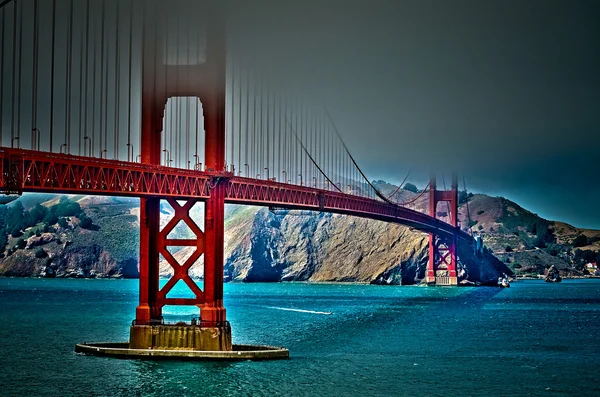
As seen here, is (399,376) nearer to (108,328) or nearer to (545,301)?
(108,328)

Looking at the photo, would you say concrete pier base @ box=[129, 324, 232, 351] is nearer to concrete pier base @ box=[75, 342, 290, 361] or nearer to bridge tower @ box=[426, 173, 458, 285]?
concrete pier base @ box=[75, 342, 290, 361]

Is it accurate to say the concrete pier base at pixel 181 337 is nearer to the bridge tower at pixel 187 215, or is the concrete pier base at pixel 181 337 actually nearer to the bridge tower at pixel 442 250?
the bridge tower at pixel 187 215

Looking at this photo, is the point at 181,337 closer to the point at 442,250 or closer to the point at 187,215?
the point at 187,215

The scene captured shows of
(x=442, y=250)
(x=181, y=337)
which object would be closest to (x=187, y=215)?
(x=181, y=337)

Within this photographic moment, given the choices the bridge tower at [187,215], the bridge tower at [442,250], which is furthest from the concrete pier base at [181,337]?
the bridge tower at [442,250]

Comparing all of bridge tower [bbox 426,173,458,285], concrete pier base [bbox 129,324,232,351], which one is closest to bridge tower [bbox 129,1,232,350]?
concrete pier base [bbox 129,324,232,351]

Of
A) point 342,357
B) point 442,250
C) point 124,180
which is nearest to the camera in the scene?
point 124,180

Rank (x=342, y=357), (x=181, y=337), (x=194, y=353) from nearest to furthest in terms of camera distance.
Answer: (x=194, y=353)
(x=181, y=337)
(x=342, y=357)
